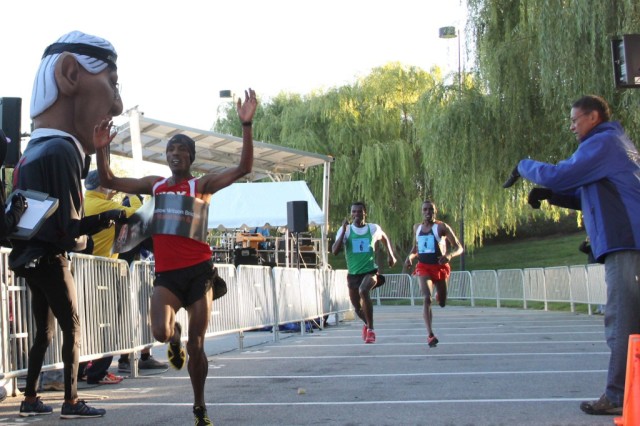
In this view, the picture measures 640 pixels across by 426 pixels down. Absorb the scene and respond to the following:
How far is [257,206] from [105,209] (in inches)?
574

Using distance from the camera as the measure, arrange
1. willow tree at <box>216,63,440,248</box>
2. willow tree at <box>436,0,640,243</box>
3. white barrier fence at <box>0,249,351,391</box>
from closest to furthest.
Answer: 1. white barrier fence at <box>0,249,351,391</box>
2. willow tree at <box>436,0,640,243</box>
3. willow tree at <box>216,63,440,248</box>

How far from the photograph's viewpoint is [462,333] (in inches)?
646

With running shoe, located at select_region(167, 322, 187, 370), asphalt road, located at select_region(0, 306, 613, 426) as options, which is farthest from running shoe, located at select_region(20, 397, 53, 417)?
running shoe, located at select_region(167, 322, 187, 370)

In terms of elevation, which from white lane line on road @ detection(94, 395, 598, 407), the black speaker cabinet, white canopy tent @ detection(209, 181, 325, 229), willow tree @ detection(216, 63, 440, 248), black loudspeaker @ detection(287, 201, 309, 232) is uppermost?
willow tree @ detection(216, 63, 440, 248)

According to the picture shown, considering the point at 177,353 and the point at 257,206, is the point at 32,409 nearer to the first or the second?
the point at 177,353

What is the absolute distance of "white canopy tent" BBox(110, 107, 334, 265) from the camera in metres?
21.3

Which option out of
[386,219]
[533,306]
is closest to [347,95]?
[386,219]

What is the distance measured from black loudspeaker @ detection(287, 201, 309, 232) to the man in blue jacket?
1350 cm

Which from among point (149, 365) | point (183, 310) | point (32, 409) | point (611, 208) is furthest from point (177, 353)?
point (183, 310)

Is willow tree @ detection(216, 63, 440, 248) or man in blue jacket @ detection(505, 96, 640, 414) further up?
willow tree @ detection(216, 63, 440, 248)

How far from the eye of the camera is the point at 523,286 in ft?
95.0

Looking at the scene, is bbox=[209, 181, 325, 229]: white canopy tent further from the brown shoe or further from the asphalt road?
the brown shoe

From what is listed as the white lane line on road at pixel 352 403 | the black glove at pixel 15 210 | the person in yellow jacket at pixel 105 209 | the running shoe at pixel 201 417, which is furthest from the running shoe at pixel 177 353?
the black glove at pixel 15 210

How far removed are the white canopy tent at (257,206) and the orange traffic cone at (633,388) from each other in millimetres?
17828
